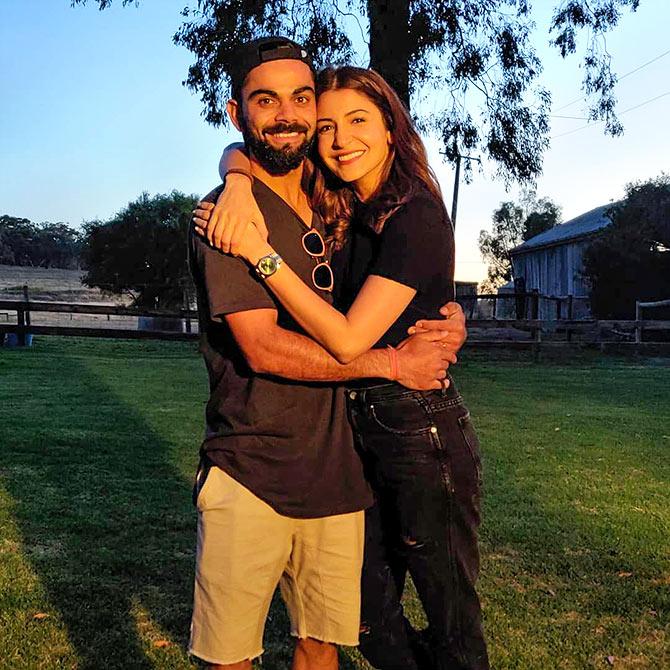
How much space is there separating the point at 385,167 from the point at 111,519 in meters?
3.66

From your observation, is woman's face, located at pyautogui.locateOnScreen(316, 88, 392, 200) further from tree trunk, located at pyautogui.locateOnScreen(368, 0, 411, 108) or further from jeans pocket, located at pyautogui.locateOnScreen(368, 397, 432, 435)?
tree trunk, located at pyautogui.locateOnScreen(368, 0, 411, 108)

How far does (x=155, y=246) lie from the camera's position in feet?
127

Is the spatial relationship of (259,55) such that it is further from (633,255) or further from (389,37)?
(633,255)

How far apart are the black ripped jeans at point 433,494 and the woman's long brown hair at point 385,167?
564mm

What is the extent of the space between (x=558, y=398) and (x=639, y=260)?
46.9 feet

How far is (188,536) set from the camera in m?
5.05

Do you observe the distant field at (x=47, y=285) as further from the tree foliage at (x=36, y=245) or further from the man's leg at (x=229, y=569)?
the man's leg at (x=229, y=569)

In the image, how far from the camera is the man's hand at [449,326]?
2412 millimetres

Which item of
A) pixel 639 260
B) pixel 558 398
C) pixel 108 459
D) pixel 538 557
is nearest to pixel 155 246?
pixel 639 260

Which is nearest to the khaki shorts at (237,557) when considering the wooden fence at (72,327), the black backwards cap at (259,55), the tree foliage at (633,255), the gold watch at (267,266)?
the gold watch at (267,266)

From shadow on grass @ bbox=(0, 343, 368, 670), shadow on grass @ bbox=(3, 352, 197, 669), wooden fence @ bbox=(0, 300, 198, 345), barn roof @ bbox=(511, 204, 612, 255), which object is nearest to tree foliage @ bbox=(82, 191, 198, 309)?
wooden fence @ bbox=(0, 300, 198, 345)

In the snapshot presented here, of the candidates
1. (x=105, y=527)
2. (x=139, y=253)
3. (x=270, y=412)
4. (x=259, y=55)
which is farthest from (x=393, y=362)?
(x=139, y=253)

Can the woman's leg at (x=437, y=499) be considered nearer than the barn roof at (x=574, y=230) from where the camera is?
Yes

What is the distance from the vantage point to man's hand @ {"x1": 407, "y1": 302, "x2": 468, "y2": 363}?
7.91 ft
